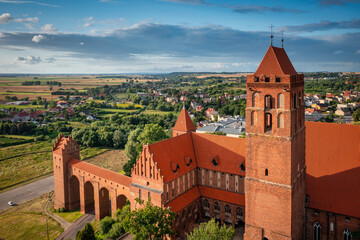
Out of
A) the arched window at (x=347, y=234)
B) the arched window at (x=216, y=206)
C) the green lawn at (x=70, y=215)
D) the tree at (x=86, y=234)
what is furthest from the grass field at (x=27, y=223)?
the arched window at (x=347, y=234)

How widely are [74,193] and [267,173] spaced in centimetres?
3641

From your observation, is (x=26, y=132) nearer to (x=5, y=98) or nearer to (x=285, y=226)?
(x=5, y=98)

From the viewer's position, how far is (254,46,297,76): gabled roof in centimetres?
2683

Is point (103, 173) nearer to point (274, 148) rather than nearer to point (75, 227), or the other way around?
point (75, 227)

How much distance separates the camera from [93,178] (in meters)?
45.2

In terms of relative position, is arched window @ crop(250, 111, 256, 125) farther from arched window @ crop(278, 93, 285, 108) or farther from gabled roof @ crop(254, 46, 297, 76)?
gabled roof @ crop(254, 46, 297, 76)

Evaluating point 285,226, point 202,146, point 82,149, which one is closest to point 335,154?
point 285,226

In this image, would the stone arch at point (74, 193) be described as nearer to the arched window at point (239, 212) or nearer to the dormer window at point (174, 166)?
the dormer window at point (174, 166)

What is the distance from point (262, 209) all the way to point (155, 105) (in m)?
136

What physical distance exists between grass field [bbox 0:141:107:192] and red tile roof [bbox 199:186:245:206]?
1827 inches

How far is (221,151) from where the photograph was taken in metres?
40.0

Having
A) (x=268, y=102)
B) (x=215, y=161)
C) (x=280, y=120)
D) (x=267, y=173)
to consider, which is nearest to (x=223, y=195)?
(x=215, y=161)

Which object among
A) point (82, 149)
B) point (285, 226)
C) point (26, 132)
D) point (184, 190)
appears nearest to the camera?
point (285, 226)

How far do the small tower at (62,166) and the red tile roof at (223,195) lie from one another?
80.9 feet
